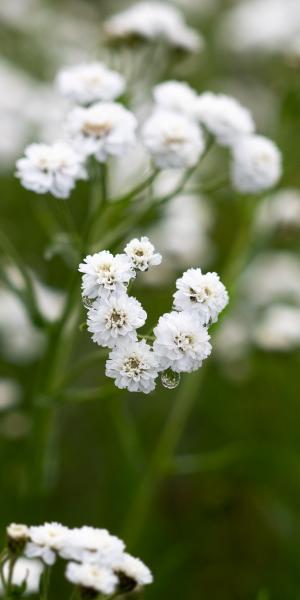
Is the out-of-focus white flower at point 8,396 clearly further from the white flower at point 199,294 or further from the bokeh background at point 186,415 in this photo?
the white flower at point 199,294

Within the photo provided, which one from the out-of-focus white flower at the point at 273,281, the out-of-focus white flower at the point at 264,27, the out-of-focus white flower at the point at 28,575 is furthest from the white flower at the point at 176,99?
the out-of-focus white flower at the point at 264,27

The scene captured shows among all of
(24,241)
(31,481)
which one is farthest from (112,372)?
(24,241)

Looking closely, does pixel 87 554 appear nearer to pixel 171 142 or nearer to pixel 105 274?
pixel 105 274

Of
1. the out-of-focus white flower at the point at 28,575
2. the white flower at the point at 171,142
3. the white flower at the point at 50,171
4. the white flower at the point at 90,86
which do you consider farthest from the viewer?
the white flower at the point at 90,86

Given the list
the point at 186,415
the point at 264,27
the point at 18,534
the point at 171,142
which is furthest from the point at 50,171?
the point at 264,27

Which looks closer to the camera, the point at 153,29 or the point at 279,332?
the point at 153,29
